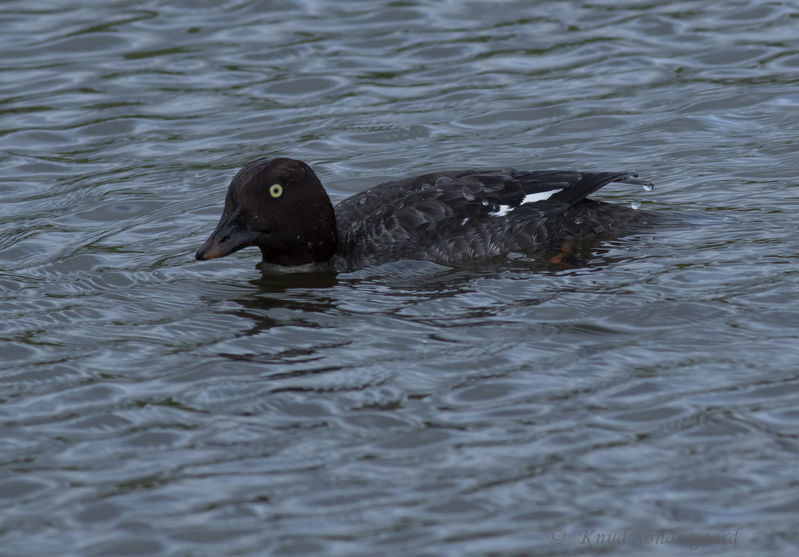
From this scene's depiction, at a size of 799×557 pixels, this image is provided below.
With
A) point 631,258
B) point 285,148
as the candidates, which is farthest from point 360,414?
point 285,148

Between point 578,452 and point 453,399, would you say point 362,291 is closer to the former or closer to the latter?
point 453,399

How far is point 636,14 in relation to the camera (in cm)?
1498

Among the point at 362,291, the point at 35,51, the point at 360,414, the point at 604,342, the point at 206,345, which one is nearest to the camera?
the point at 360,414

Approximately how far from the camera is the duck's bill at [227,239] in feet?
28.8

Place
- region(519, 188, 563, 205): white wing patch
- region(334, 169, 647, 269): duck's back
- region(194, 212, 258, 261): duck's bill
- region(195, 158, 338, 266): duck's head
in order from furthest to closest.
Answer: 1. region(519, 188, 563, 205): white wing patch
2. region(334, 169, 647, 269): duck's back
3. region(195, 158, 338, 266): duck's head
4. region(194, 212, 258, 261): duck's bill

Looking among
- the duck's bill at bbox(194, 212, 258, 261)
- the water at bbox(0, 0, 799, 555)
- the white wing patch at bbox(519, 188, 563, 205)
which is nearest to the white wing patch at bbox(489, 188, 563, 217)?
the white wing patch at bbox(519, 188, 563, 205)

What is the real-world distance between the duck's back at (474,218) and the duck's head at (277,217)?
236 millimetres

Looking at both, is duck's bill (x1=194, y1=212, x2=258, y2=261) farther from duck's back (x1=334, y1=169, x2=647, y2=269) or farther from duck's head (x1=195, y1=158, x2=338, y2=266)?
duck's back (x1=334, y1=169, x2=647, y2=269)

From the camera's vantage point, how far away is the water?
5.56 meters

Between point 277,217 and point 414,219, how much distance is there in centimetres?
95

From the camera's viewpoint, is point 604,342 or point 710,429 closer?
point 710,429

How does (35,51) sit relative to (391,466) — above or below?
above

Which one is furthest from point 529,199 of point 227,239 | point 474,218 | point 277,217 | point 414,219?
point 227,239

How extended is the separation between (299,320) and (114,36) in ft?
26.8
